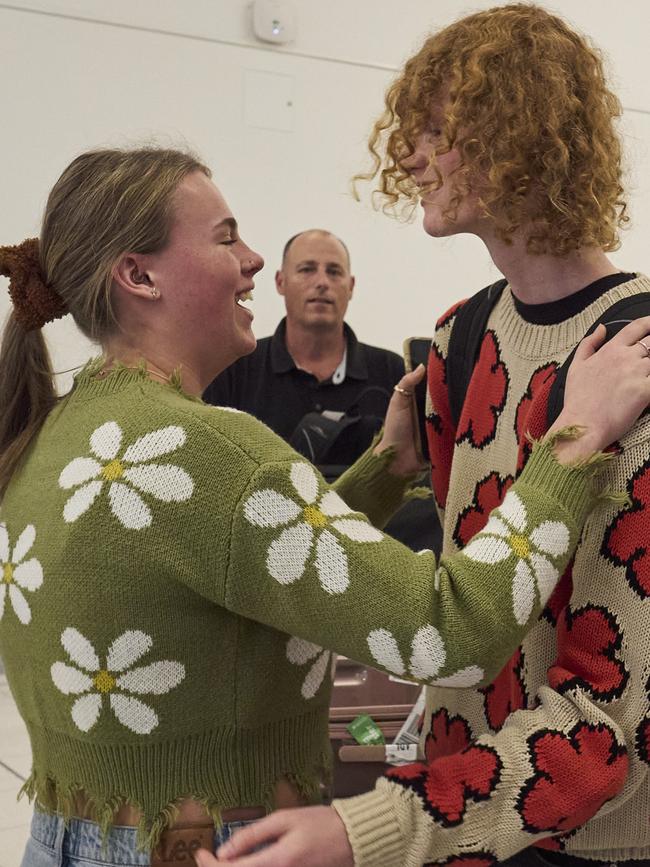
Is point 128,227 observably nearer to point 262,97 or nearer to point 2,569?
point 2,569

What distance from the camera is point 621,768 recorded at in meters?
1.08

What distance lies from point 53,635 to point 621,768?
61cm

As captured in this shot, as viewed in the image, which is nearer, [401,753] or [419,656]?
[419,656]

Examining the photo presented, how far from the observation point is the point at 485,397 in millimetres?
1372

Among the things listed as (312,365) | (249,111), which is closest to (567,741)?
(312,365)

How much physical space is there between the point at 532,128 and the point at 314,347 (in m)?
2.86

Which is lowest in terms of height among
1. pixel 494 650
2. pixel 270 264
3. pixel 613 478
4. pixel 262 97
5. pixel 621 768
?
pixel 621 768

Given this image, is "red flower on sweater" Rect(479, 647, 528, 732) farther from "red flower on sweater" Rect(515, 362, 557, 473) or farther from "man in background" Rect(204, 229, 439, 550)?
"man in background" Rect(204, 229, 439, 550)

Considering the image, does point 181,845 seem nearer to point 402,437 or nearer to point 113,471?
point 113,471

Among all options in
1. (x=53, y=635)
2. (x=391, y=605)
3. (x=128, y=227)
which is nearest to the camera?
(x=391, y=605)

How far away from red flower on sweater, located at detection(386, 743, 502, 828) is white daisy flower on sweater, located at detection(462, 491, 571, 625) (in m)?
0.14

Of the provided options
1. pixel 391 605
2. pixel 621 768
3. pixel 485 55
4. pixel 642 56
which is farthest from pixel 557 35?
pixel 642 56

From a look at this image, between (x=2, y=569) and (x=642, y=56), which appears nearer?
Answer: (x=2, y=569)

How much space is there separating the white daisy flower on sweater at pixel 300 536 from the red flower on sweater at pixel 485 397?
0.30 metres
